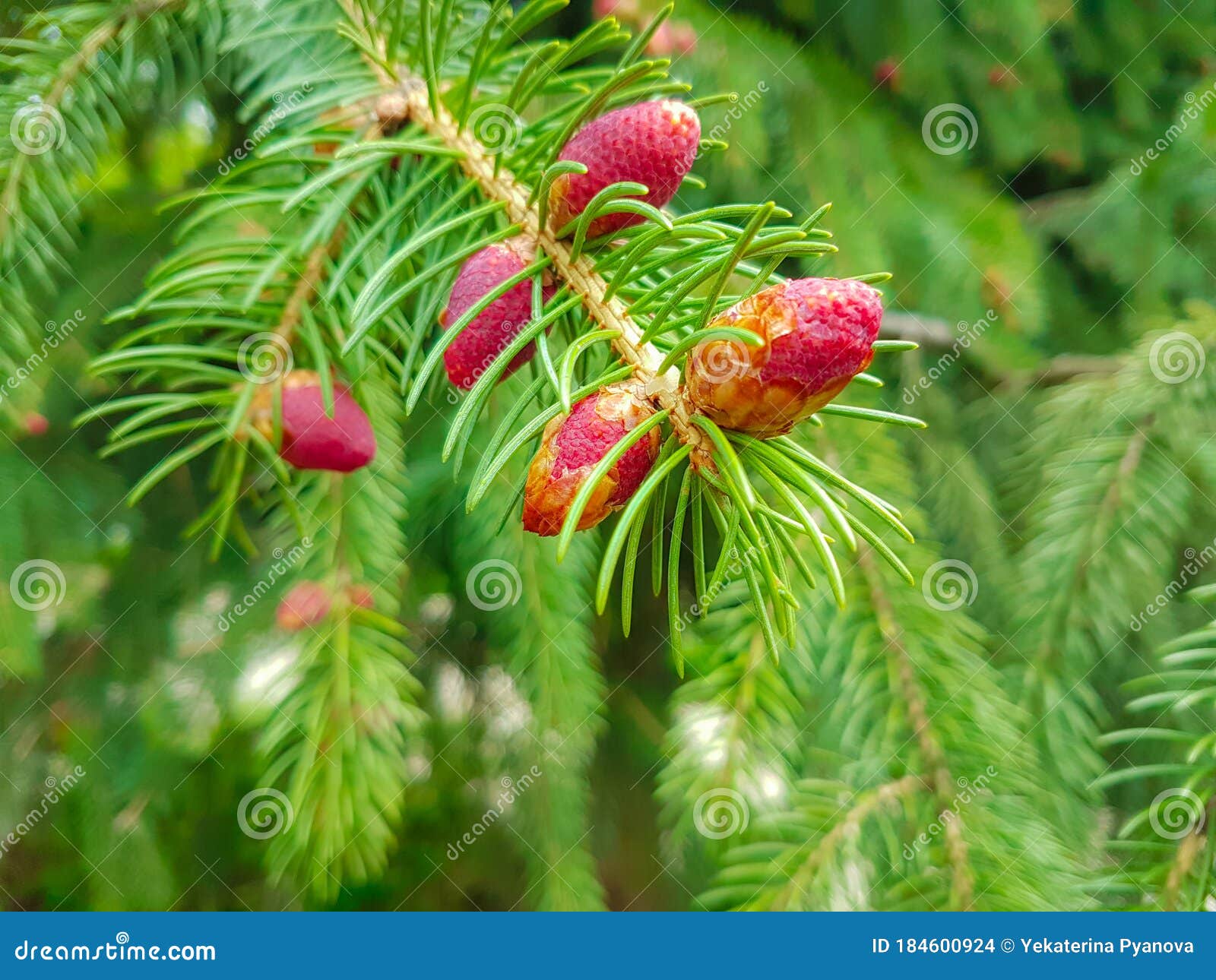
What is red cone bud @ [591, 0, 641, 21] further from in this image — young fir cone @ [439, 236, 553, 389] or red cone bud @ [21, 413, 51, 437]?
red cone bud @ [21, 413, 51, 437]

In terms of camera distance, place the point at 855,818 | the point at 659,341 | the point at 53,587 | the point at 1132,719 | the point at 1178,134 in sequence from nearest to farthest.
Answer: the point at 659,341, the point at 855,818, the point at 53,587, the point at 1132,719, the point at 1178,134

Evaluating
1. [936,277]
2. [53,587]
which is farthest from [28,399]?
[936,277]

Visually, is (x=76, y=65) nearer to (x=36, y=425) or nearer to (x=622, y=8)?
(x=36, y=425)

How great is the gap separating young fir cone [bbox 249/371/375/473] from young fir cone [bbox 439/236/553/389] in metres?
A: 0.09

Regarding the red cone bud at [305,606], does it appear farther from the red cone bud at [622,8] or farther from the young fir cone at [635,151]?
the red cone bud at [622,8]

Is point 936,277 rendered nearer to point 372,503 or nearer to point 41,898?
point 372,503

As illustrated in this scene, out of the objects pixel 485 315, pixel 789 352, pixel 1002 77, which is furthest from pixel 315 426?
pixel 1002 77

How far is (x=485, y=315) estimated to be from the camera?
366mm

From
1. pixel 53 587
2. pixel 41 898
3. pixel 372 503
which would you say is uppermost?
pixel 372 503

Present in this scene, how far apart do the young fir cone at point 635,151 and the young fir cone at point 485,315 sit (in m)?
0.04

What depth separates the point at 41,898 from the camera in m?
0.98

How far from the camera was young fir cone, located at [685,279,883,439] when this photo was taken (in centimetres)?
28

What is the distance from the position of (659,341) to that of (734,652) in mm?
269

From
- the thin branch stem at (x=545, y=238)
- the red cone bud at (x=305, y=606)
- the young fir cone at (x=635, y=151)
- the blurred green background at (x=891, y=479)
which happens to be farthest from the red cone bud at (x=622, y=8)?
the red cone bud at (x=305, y=606)
